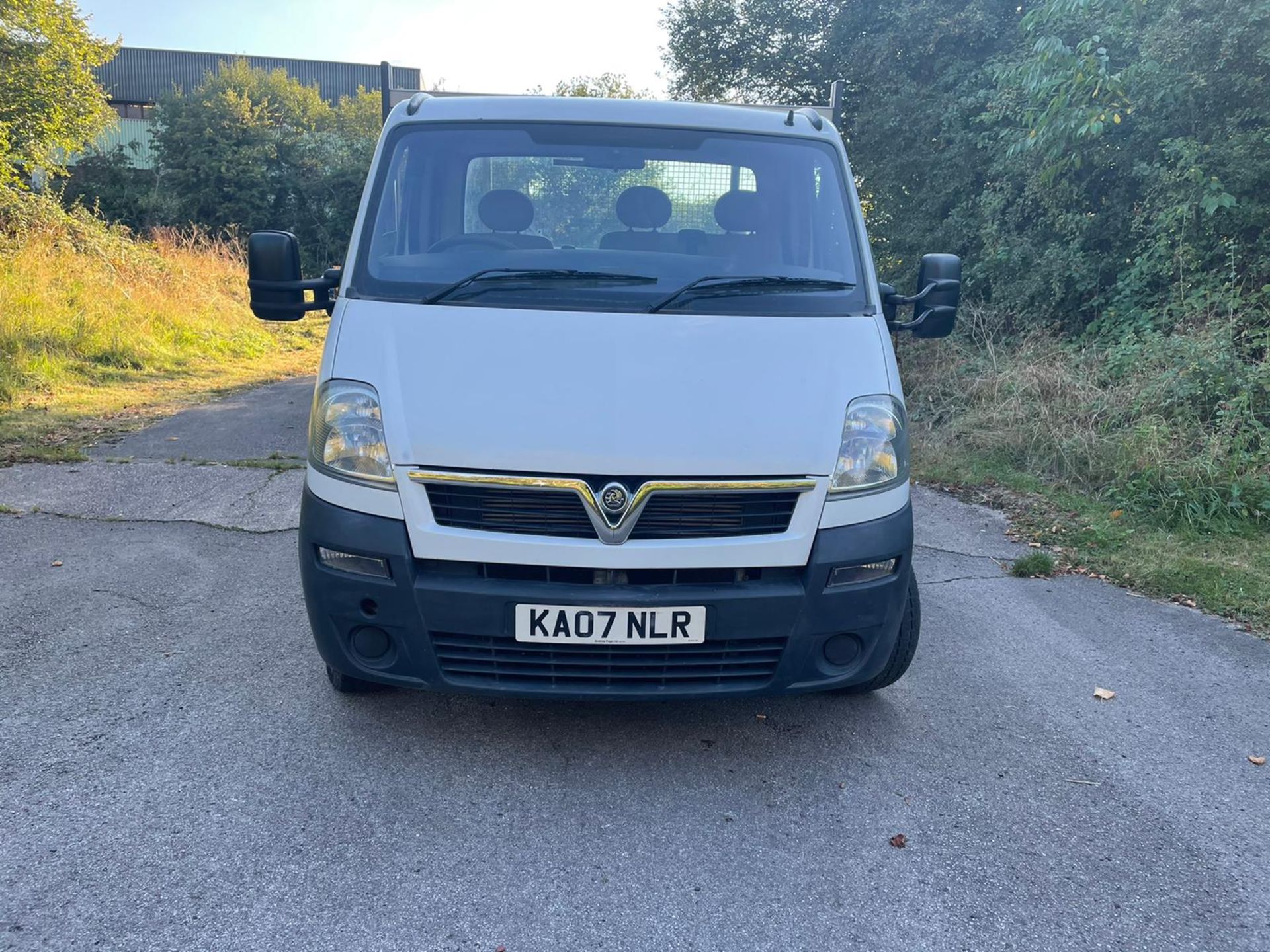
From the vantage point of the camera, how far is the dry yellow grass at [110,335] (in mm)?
8609

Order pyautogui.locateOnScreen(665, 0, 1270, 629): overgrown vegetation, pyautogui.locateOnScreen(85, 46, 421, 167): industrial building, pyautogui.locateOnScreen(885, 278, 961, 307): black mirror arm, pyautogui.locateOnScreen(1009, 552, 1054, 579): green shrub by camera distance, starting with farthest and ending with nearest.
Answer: pyautogui.locateOnScreen(85, 46, 421, 167): industrial building → pyautogui.locateOnScreen(665, 0, 1270, 629): overgrown vegetation → pyautogui.locateOnScreen(1009, 552, 1054, 579): green shrub → pyautogui.locateOnScreen(885, 278, 961, 307): black mirror arm

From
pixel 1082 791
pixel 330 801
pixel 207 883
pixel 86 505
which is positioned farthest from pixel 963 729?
pixel 86 505

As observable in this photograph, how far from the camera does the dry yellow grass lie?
28.2 feet

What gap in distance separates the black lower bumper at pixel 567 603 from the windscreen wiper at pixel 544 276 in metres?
0.93

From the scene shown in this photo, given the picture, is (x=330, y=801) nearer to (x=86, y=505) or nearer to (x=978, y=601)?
(x=978, y=601)

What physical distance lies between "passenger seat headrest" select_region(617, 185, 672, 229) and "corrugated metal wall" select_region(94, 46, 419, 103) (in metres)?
50.3

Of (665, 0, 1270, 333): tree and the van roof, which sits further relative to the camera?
(665, 0, 1270, 333): tree

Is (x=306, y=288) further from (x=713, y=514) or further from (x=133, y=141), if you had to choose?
(x=133, y=141)

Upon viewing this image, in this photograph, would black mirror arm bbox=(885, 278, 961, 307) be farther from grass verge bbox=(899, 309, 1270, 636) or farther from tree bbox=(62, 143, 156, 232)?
tree bbox=(62, 143, 156, 232)

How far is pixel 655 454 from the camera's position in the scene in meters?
2.87

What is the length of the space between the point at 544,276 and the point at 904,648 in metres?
1.82

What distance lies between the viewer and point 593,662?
2920 mm

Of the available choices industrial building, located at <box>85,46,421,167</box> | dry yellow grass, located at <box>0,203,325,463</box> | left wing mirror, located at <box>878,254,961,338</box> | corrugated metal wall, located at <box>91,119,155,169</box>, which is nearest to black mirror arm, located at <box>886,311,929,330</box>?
left wing mirror, located at <box>878,254,961,338</box>

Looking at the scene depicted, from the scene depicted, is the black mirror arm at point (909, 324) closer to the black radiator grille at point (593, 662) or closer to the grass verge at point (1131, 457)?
the black radiator grille at point (593, 662)
